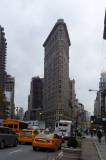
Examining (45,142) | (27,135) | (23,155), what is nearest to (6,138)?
(45,142)

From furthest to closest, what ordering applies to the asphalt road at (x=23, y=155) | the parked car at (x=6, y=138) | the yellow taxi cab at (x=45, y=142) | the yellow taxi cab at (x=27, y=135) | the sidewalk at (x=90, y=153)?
the yellow taxi cab at (x=27, y=135) → the parked car at (x=6, y=138) → the yellow taxi cab at (x=45, y=142) → the sidewalk at (x=90, y=153) → the asphalt road at (x=23, y=155)

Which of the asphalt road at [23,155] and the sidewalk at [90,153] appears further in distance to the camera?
the sidewalk at [90,153]

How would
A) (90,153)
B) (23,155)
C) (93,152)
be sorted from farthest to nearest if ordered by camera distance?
1. (93,152)
2. (90,153)
3. (23,155)

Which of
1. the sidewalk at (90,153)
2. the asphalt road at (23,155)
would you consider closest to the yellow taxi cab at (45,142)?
the asphalt road at (23,155)

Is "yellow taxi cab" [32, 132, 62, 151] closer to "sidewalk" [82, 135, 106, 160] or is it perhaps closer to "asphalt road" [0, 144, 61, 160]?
"asphalt road" [0, 144, 61, 160]

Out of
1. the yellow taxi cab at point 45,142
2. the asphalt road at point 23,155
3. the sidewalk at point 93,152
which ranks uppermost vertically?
the yellow taxi cab at point 45,142

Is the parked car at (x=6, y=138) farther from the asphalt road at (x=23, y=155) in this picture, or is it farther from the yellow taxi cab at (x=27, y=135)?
the yellow taxi cab at (x=27, y=135)

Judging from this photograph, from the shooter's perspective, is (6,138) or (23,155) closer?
(23,155)

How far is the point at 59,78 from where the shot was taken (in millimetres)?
163250

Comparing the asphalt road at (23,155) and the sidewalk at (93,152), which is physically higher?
the asphalt road at (23,155)

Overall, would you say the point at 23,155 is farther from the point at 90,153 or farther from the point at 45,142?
the point at 90,153

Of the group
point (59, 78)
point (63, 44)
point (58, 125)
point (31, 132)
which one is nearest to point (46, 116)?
point (59, 78)

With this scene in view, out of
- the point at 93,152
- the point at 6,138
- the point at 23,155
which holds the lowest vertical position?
the point at 93,152

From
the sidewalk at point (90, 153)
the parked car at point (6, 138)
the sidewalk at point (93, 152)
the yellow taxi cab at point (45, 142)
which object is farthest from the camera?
the parked car at point (6, 138)
